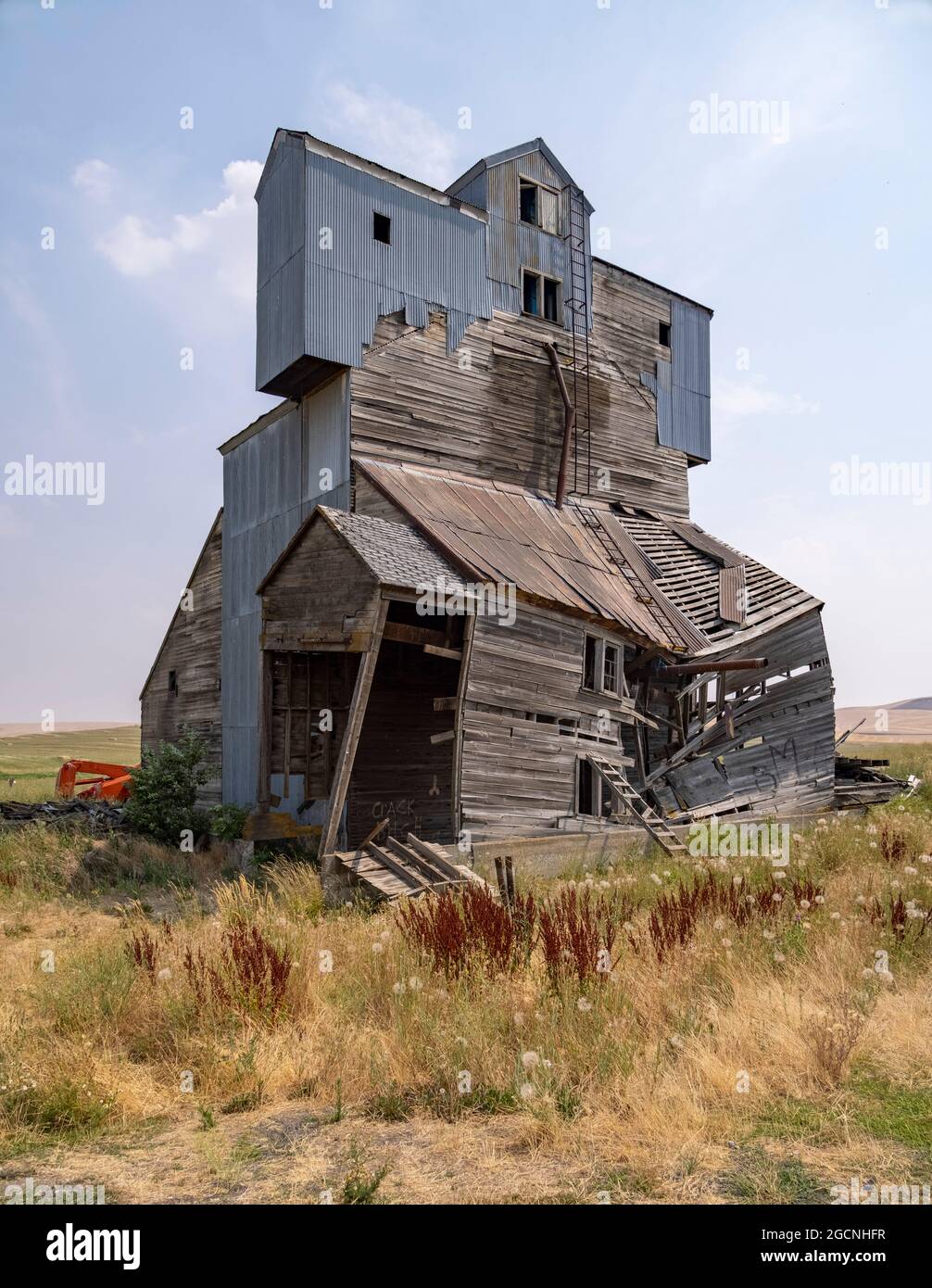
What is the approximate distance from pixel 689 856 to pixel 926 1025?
8.58m

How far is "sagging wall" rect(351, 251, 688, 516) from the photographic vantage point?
18.9m

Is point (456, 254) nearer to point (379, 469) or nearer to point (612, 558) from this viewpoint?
point (379, 469)

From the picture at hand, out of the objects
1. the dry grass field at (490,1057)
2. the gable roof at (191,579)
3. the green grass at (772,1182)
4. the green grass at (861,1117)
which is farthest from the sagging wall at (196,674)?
the green grass at (772,1182)

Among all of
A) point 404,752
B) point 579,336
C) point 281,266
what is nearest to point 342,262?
point 281,266

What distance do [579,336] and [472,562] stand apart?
10.9 meters

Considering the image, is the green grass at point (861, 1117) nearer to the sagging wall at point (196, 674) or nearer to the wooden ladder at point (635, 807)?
the wooden ladder at point (635, 807)

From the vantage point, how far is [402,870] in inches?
479

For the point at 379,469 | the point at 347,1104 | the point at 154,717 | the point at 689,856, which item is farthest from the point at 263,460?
the point at 347,1104

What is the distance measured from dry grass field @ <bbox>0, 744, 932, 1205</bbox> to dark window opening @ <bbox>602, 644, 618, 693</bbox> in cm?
743

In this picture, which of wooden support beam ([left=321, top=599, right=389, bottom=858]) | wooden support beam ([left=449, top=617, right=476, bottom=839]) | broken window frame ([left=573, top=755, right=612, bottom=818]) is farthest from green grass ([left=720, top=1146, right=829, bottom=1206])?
broken window frame ([left=573, top=755, right=612, bottom=818])

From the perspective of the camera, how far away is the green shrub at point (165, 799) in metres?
19.3

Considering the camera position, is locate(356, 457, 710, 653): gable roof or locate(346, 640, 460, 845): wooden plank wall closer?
locate(356, 457, 710, 653): gable roof

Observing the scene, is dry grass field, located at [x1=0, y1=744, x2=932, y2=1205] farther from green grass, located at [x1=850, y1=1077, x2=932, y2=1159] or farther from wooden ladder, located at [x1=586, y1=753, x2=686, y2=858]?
wooden ladder, located at [x1=586, y1=753, x2=686, y2=858]

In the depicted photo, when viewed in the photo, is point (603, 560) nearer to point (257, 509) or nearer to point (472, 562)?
point (472, 562)
